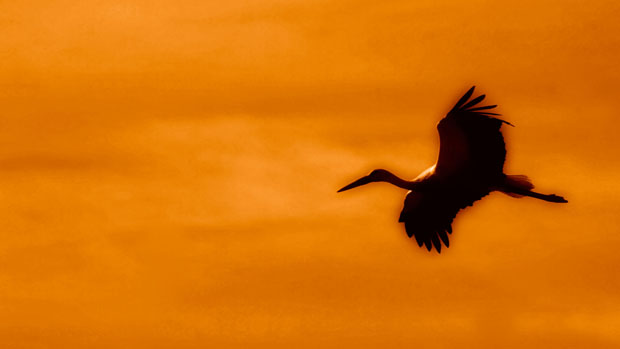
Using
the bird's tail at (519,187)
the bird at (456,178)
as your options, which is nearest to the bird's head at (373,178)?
the bird at (456,178)

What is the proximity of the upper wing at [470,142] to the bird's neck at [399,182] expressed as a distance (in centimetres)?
71

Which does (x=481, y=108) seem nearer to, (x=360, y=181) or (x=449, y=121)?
(x=449, y=121)

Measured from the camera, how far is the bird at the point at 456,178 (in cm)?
5312

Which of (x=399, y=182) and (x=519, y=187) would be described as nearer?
(x=519, y=187)

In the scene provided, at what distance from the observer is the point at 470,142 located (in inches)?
2111

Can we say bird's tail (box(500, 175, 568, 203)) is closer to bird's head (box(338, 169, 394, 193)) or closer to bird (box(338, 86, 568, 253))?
bird (box(338, 86, 568, 253))

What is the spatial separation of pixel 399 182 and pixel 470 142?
2195 mm

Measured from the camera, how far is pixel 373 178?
5597cm

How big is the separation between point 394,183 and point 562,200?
3009mm

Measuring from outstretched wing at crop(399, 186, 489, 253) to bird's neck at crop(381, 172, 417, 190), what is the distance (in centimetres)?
24

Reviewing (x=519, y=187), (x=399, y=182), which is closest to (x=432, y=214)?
(x=399, y=182)

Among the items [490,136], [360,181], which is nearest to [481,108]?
[490,136]

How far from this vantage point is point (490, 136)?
174 ft

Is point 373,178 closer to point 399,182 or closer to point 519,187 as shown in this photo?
point 399,182
